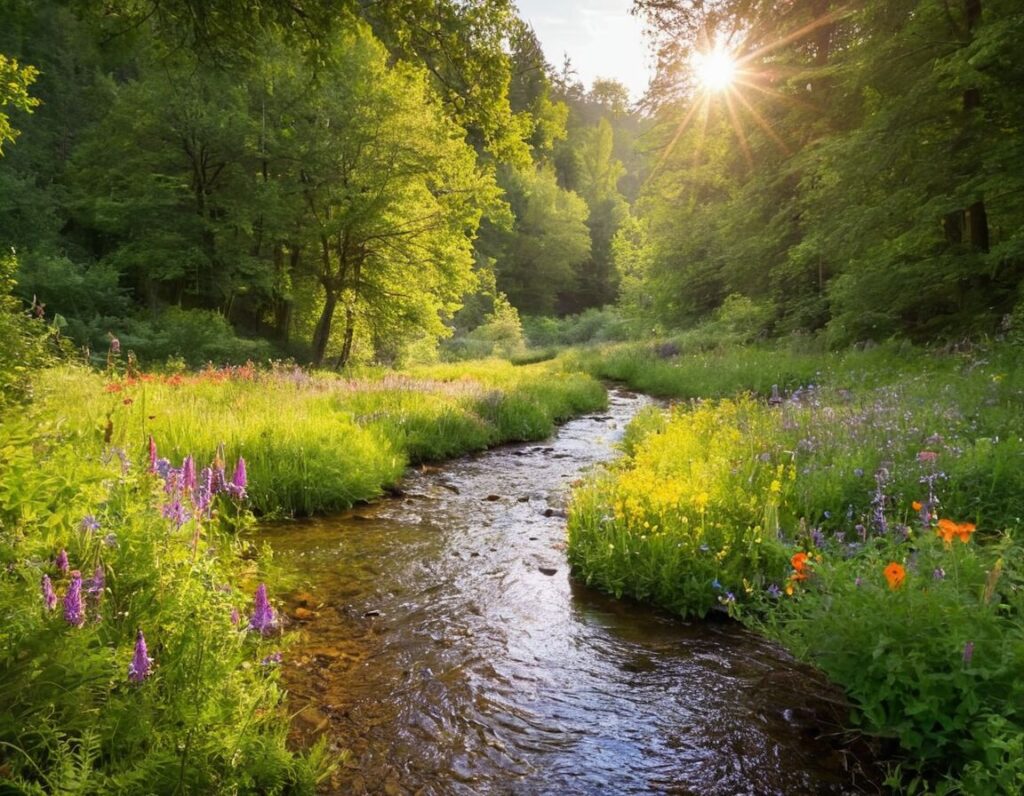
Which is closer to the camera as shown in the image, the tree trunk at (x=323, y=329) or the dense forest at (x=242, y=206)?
the dense forest at (x=242, y=206)

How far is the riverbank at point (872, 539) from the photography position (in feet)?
8.29

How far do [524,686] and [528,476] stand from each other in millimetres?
5274

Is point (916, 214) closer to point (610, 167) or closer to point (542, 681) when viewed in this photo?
point (542, 681)

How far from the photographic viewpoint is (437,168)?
1933cm

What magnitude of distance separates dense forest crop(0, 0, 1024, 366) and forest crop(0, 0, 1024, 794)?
106 mm

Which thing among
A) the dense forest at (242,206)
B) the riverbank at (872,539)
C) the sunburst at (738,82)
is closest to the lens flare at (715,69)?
the sunburst at (738,82)

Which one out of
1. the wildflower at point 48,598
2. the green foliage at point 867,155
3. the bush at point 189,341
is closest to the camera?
the wildflower at point 48,598

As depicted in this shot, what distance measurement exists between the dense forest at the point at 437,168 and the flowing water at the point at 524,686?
489 cm

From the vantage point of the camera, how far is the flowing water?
2.93 metres

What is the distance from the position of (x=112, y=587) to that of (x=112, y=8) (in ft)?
18.5

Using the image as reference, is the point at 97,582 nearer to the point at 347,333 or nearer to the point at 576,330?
the point at 347,333

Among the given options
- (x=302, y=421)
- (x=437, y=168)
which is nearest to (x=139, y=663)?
(x=302, y=421)

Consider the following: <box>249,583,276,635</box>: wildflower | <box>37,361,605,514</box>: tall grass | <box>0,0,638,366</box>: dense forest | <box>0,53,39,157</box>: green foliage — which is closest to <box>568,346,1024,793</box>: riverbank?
<box>249,583,276,635</box>: wildflower

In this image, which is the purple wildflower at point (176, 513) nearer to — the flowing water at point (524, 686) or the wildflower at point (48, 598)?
the wildflower at point (48, 598)
